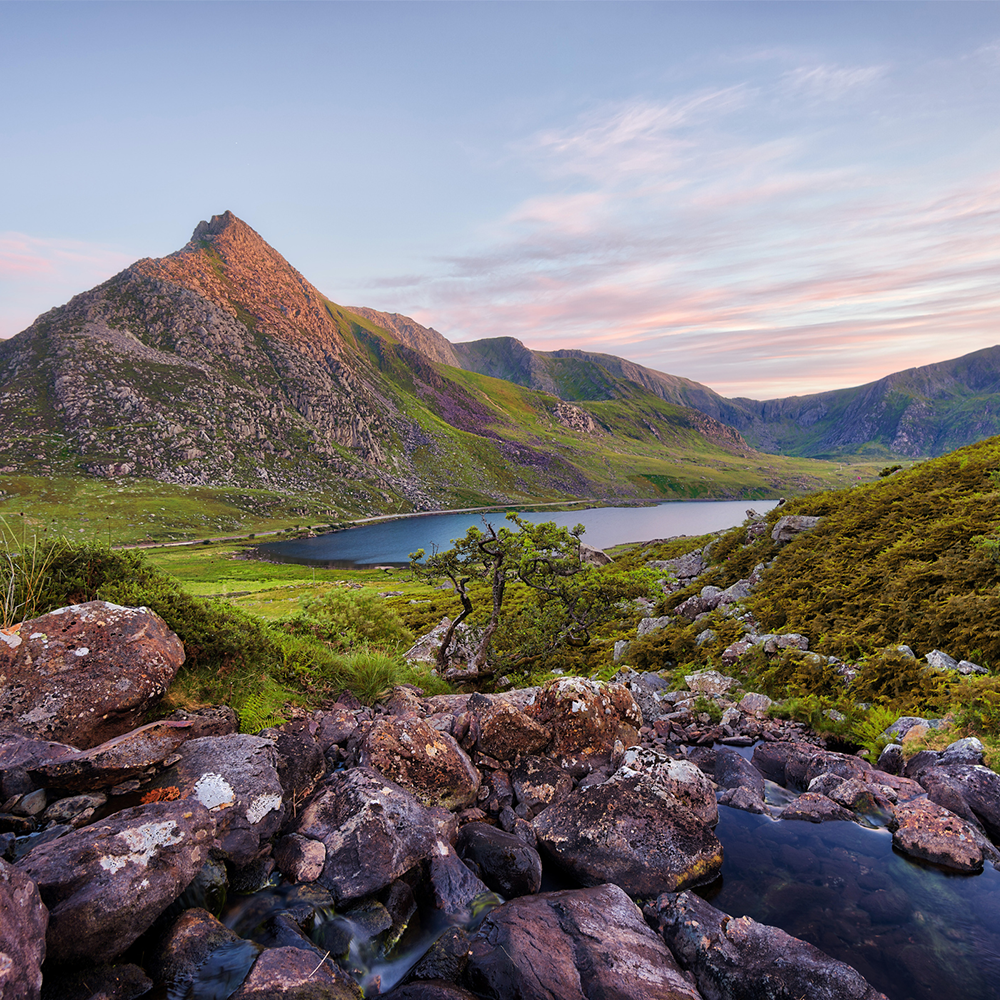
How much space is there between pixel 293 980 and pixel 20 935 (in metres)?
2.90

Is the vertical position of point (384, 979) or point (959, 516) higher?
point (959, 516)

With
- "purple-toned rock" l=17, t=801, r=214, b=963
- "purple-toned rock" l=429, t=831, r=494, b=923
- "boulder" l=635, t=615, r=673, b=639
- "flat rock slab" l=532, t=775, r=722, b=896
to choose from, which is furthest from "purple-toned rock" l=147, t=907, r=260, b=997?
"boulder" l=635, t=615, r=673, b=639

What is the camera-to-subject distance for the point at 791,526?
28156 mm

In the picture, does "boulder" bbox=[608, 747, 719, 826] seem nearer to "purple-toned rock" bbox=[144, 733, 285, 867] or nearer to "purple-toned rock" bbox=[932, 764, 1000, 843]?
"purple-toned rock" bbox=[932, 764, 1000, 843]

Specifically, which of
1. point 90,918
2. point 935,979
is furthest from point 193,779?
point 935,979

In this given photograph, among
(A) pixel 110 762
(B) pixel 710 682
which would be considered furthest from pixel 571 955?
(B) pixel 710 682

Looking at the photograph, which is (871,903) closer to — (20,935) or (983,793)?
(983,793)

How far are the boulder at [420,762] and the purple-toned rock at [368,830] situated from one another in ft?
1.19

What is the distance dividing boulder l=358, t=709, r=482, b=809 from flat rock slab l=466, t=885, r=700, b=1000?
2.65m

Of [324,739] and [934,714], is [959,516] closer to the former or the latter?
[934,714]

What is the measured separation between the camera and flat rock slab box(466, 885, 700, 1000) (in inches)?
258

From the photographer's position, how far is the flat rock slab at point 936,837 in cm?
903

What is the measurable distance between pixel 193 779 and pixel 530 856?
619 centimetres

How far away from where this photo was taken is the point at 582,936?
7.25 metres
